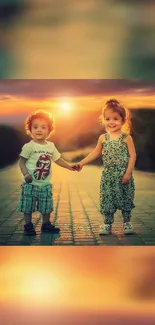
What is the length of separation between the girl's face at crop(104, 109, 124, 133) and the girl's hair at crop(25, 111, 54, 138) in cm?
31

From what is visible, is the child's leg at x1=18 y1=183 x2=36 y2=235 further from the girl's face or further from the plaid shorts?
the girl's face

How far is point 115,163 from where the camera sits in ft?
11.5

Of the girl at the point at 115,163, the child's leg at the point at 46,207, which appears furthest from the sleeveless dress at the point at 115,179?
the child's leg at the point at 46,207

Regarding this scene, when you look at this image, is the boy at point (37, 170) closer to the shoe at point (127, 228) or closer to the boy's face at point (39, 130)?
the boy's face at point (39, 130)

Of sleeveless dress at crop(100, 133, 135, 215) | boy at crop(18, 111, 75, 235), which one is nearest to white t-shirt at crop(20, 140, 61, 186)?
boy at crop(18, 111, 75, 235)

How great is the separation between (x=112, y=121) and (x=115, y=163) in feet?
0.77

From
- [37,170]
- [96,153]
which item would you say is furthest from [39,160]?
[96,153]

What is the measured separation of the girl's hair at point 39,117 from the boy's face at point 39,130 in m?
0.01

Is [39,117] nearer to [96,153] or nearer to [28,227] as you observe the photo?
[96,153]

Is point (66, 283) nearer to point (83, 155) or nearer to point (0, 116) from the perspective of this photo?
point (83, 155)

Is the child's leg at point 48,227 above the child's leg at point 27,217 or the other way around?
the other way around

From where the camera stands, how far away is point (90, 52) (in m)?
3.51

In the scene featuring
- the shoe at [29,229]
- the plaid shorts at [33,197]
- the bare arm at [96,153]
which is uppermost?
the bare arm at [96,153]

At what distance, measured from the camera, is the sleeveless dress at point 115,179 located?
3.49 metres
